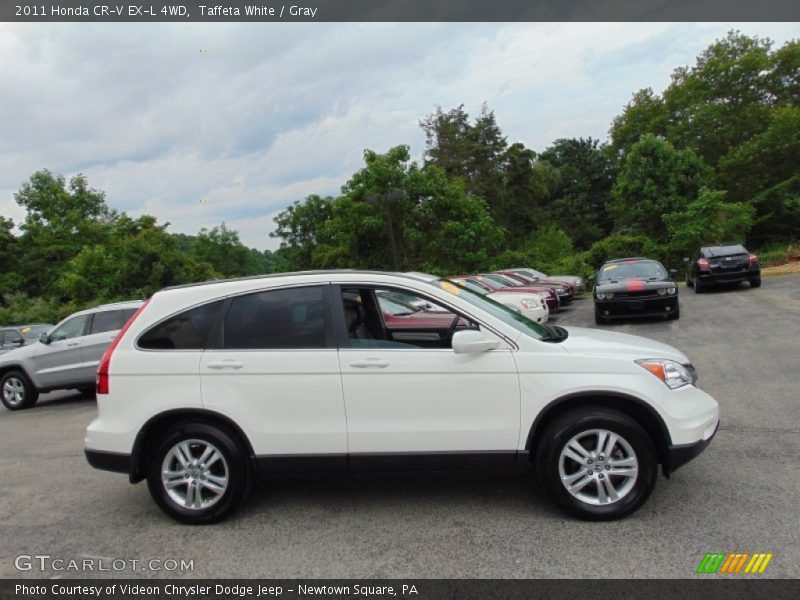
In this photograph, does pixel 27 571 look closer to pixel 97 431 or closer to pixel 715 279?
pixel 97 431

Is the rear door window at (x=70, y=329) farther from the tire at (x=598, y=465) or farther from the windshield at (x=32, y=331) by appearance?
the tire at (x=598, y=465)

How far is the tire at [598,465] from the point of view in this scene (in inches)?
151

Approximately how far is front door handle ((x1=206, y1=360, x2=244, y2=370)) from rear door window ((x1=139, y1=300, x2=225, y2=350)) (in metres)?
0.18

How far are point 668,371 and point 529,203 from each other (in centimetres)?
5107

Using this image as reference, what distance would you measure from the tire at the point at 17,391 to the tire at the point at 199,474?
28.5 feet

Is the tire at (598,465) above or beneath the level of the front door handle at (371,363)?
beneath

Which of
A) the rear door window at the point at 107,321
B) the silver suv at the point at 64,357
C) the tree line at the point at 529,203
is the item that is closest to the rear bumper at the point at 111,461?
the silver suv at the point at 64,357

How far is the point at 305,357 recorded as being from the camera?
4.09 meters

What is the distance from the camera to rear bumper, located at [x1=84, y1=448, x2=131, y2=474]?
13.7ft

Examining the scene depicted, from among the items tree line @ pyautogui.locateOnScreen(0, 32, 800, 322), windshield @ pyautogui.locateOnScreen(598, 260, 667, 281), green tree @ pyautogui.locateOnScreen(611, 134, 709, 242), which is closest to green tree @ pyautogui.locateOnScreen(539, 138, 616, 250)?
tree line @ pyautogui.locateOnScreen(0, 32, 800, 322)
